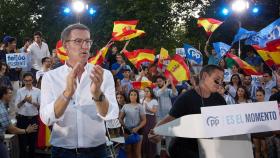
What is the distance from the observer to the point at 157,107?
10922mm

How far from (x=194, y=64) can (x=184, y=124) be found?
7086mm

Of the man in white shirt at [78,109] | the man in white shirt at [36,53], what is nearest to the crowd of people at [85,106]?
the man in white shirt at [78,109]

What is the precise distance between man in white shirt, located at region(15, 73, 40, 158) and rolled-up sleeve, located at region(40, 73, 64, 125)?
21.9ft

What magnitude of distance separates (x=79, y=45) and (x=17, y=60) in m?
9.85

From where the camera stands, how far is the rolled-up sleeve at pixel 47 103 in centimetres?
319

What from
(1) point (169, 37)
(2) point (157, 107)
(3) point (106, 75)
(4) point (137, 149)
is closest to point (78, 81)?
(3) point (106, 75)

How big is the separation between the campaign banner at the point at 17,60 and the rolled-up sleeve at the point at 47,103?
9.70 meters

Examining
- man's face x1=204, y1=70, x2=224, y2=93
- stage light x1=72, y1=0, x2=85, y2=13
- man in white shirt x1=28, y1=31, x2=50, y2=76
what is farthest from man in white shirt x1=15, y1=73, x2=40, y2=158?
man's face x1=204, y1=70, x2=224, y2=93

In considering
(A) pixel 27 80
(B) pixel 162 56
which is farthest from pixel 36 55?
(A) pixel 27 80

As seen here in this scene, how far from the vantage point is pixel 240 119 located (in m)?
3.37

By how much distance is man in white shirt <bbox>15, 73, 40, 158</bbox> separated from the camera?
9930mm

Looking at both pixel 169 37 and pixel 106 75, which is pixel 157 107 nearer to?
pixel 106 75

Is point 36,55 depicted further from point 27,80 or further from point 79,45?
point 79,45

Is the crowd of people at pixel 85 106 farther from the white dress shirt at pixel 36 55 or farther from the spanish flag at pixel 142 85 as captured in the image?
the white dress shirt at pixel 36 55
